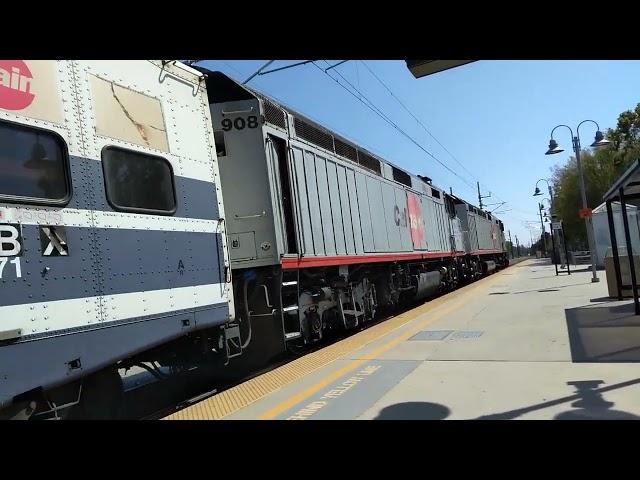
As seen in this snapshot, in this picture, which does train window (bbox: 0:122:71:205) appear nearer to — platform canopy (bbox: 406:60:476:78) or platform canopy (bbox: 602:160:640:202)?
platform canopy (bbox: 406:60:476:78)

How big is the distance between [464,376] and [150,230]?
3.77 metres

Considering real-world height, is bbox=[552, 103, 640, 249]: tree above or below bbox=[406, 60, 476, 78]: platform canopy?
above

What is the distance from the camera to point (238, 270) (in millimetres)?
7574

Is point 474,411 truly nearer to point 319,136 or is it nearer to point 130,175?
point 130,175

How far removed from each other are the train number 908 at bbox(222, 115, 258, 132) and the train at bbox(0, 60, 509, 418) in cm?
2

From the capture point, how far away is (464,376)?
611 cm

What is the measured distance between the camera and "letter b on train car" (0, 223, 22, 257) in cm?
380

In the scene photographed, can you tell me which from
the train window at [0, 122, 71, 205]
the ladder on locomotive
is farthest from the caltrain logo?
the ladder on locomotive

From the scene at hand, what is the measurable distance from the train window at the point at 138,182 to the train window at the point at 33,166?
474 mm

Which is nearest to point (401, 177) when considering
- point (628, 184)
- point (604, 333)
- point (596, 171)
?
point (628, 184)

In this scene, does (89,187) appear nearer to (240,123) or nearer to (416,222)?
(240,123)

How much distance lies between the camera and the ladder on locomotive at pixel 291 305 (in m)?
7.79

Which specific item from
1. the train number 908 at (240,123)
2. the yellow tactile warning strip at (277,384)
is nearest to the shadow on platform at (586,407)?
the yellow tactile warning strip at (277,384)
